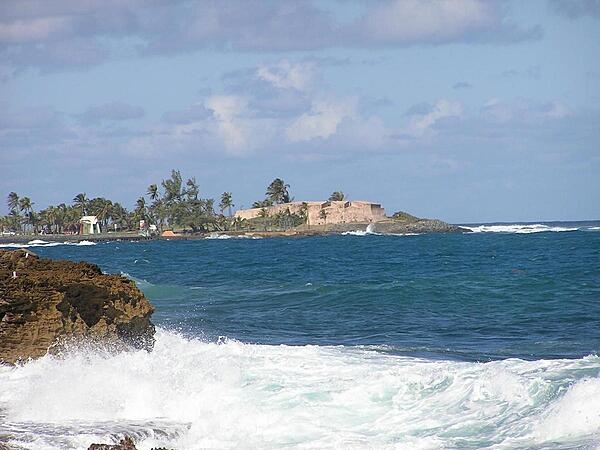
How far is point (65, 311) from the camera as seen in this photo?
15211 millimetres

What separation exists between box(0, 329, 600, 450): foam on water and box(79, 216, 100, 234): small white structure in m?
157

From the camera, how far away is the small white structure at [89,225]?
557ft

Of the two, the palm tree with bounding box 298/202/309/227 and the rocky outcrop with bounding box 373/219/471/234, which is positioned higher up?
the palm tree with bounding box 298/202/309/227

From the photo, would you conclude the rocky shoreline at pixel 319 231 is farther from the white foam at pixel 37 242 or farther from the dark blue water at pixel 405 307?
the dark blue water at pixel 405 307

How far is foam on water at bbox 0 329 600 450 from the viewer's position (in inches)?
469

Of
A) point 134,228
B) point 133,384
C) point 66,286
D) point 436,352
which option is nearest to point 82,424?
point 133,384

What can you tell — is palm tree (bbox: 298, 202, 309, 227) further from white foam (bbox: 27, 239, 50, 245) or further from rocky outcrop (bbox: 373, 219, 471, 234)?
white foam (bbox: 27, 239, 50, 245)

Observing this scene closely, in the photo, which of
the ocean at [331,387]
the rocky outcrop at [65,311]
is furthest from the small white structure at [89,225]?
the rocky outcrop at [65,311]

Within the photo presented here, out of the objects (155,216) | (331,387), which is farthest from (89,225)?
(331,387)

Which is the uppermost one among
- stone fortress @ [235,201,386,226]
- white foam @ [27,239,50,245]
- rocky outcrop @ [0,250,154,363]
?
stone fortress @ [235,201,386,226]

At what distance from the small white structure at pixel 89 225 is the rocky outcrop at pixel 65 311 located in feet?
510

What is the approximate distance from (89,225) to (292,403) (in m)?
160

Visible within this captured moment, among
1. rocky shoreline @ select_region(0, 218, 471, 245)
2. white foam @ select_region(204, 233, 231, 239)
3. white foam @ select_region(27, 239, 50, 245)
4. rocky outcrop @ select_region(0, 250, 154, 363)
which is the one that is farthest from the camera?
white foam @ select_region(204, 233, 231, 239)

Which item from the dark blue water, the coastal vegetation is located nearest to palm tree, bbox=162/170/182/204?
the coastal vegetation
